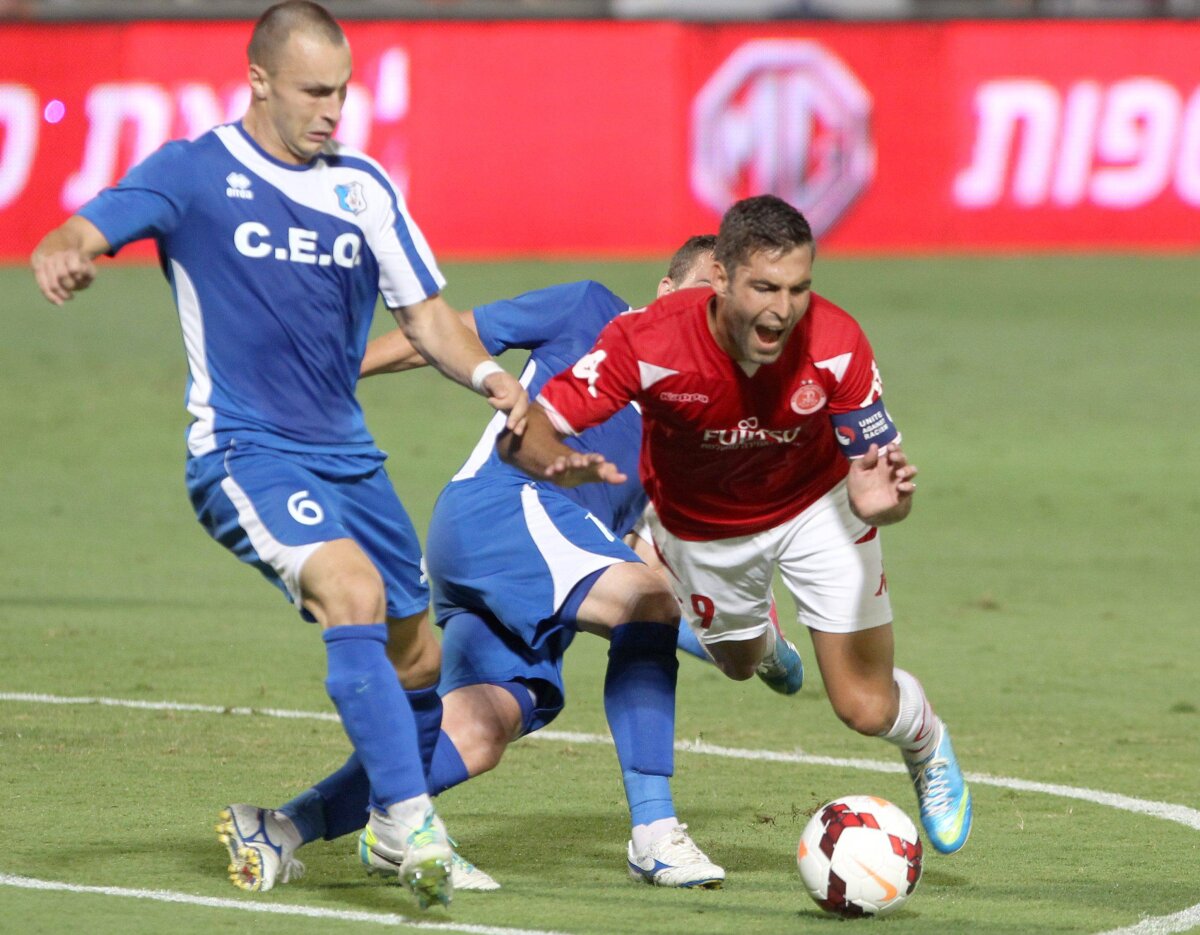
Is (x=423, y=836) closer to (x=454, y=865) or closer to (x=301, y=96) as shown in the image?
(x=454, y=865)

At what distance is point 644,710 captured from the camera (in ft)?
19.3

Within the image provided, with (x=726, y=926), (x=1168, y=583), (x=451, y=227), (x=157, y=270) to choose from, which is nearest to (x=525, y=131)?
(x=451, y=227)

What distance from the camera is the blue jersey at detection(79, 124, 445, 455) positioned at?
17.6ft

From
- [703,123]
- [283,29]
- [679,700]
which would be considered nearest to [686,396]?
[283,29]

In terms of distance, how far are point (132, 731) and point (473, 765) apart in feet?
6.54

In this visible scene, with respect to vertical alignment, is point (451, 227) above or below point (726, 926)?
below

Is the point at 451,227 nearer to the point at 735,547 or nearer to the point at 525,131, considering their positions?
the point at 525,131

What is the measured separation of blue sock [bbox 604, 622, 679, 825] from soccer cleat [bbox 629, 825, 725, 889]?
9 cm

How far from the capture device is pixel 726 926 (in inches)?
204

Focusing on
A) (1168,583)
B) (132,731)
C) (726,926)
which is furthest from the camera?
(1168,583)

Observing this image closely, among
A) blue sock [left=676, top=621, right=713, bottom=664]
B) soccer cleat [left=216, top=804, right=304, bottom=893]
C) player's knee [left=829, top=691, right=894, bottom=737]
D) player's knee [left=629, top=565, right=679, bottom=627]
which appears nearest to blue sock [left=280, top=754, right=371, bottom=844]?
soccer cleat [left=216, top=804, right=304, bottom=893]

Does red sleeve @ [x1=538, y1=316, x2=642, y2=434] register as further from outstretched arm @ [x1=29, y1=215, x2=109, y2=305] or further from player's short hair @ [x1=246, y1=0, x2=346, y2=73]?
outstretched arm @ [x1=29, y1=215, x2=109, y2=305]

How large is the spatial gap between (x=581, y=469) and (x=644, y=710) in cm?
79

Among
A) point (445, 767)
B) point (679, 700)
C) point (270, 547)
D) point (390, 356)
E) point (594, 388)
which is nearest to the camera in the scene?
point (270, 547)
